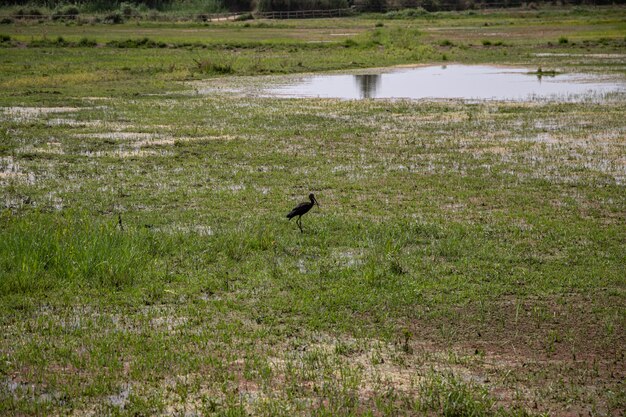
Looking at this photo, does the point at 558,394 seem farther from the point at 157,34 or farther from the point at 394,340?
the point at 157,34

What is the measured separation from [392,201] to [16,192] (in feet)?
20.4

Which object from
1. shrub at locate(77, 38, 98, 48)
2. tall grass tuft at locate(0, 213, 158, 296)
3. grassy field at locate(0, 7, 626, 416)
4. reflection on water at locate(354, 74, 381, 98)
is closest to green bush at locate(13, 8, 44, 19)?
shrub at locate(77, 38, 98, 48)

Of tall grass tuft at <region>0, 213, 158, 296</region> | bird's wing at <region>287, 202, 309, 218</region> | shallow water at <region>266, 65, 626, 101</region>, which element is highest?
bird's wing at <region>287, 202, 309, 218</region>

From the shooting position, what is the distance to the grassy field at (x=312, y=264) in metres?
6.75

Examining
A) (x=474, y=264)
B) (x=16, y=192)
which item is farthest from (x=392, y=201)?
(x=16, y=192)

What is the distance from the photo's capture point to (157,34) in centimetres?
5938

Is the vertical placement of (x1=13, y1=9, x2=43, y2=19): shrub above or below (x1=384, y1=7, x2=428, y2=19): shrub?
above

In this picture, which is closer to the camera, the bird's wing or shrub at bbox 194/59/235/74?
the bird's wing

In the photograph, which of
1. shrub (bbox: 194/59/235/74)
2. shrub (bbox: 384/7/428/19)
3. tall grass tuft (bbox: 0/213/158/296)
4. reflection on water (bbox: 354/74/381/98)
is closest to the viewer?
tall grass tuft (bbox: 0/213/158/296)

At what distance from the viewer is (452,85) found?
31.9 metres

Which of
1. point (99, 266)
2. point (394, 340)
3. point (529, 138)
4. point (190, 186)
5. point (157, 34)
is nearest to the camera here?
point (394, 340)

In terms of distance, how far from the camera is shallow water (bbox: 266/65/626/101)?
92.4 feet

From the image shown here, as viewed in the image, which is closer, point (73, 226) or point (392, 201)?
point (73, 226)

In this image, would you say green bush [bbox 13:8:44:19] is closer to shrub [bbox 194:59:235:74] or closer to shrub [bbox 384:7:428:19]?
shrub [bbox 384:7:428:19]
